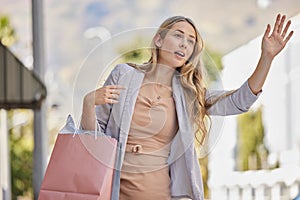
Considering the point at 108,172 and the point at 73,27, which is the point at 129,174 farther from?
the point at 73,27

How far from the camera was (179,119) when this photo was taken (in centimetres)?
146

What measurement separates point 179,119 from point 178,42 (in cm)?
17

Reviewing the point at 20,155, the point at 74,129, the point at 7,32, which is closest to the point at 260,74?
the point at 74,129

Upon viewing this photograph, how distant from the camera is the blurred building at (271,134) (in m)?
2.88

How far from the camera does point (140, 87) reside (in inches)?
57.3

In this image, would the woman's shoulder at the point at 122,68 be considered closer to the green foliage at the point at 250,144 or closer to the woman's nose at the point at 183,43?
the woman's nose at the point at 183,43

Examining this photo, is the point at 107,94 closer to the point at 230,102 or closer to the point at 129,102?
the point at 129,102

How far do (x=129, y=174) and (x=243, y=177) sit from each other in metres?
1.84

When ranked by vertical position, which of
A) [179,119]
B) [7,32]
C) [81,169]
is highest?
[7,32]

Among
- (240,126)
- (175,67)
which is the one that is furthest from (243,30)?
(175,67)

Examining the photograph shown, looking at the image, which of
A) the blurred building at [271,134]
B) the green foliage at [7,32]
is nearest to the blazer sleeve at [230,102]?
the blurred building at [271,134]

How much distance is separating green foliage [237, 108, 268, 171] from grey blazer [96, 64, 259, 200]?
5.66 feet

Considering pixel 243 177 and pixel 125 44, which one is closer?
pixel 125 44

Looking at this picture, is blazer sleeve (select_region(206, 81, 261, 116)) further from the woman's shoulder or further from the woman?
the woman's shoulder
